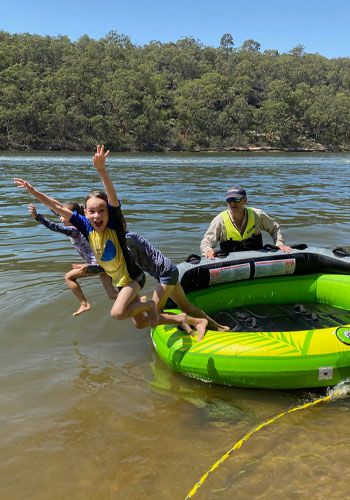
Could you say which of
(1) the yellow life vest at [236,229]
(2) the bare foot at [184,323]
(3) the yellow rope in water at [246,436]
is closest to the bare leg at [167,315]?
(2) the bare foot at [184,323]

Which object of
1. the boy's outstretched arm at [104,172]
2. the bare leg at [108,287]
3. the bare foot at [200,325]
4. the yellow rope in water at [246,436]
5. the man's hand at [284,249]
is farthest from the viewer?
the man's hand at [284,249]

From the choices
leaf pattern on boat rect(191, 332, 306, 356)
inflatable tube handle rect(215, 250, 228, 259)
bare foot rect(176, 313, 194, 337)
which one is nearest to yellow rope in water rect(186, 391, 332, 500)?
leaf pattern on boat rect(191, 332, 306, 356)

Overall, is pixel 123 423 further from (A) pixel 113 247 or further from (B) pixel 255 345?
(A) pixel 113 247

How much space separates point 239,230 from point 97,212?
2.22m

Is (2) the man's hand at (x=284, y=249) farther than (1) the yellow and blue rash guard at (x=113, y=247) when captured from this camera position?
Yes

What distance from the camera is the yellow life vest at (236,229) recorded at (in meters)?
5.23

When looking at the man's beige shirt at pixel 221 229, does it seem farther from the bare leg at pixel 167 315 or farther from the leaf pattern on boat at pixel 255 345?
the leaf pattern on boat at pixel 255 345

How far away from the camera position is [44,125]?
2140 inches

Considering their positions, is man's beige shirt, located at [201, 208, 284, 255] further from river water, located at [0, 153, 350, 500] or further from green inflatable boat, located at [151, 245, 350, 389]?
river water, located at [0, 153, 350, 500]

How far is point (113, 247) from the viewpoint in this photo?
361cm

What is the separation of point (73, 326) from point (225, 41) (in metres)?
118

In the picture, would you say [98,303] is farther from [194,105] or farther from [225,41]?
[225,41]

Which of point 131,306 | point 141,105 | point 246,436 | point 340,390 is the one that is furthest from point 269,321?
point 141,105

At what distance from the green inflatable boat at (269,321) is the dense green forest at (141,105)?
51073 millimetres
